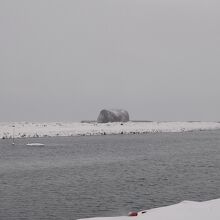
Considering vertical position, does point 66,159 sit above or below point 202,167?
above

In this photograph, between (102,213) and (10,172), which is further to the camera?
(10,172)

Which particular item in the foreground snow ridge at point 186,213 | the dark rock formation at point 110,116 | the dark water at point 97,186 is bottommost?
the foreground snow ridge at point 186,213

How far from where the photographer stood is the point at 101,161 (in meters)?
45.3

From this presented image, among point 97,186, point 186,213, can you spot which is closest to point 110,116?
point 97,186

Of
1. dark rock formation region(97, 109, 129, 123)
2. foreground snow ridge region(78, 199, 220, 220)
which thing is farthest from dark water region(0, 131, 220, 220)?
dark rock formation region(97, 109, 129, 123)

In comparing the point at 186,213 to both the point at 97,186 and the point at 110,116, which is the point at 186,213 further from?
the point at 110,116

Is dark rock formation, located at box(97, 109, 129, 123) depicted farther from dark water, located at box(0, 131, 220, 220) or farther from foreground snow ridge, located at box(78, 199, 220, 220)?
foreground snow ridge, located at box(78, 199, 220, 220)

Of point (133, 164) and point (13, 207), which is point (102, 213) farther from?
point (133, 164)

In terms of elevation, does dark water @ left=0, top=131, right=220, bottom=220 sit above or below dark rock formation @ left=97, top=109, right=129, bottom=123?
below

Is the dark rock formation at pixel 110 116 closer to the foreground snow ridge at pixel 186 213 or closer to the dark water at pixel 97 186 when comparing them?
the dark water at pixel 97 186


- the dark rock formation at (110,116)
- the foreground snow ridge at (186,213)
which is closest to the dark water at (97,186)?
the foreground snow ridge at (186,213)

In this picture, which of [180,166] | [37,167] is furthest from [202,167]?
[37,167]

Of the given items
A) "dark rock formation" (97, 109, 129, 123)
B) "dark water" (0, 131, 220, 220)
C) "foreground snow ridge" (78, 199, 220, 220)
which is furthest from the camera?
"dark rock formation" (97, 109, 129, 123)

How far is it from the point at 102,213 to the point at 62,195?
5381 mm
